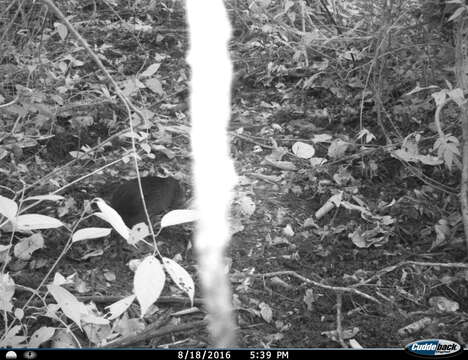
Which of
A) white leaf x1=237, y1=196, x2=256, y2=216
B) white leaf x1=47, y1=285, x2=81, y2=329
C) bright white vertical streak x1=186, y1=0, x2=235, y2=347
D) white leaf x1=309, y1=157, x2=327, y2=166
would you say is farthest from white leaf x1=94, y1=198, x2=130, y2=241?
white leaf x1=309, y1=157, x2=327, y2=166

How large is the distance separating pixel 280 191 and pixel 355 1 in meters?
1.72

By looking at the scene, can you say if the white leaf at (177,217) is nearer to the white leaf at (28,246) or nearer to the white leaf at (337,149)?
the white leaf at (28,246)

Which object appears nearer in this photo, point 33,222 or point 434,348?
point 33,222

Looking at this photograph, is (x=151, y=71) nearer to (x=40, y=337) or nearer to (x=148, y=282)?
(x=40, y=337)

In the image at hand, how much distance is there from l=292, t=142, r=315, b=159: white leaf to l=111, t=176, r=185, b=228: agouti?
1.51 feet

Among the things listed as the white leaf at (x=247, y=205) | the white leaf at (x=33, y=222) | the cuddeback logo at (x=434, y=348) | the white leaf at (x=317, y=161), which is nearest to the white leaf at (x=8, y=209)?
the white leaf at (x=33, y=222)

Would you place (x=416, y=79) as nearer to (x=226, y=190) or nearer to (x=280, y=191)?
(x=280, y=191)

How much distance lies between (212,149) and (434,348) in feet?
4.13

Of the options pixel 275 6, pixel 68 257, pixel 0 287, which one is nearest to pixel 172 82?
pixel 275 6

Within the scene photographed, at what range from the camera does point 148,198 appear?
1.75m

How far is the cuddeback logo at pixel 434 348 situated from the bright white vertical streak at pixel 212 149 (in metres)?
0.42

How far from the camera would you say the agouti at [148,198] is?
1.67 m

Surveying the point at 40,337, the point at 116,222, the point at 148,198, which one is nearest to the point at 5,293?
the point at 40,337

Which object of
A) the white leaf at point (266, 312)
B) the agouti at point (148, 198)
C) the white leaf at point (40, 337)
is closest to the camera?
the white leaf at point (40, 337)
